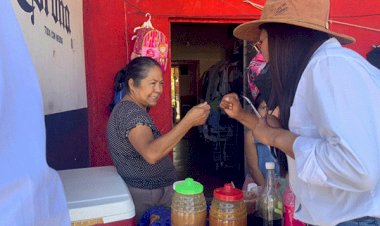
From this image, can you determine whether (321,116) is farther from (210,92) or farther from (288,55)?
(210,92)

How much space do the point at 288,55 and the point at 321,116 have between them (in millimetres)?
254

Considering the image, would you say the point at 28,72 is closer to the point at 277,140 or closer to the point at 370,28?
the point at 277,140

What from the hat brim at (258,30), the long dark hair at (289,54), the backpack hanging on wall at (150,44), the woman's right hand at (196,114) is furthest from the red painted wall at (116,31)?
the long dark hair at (289,54)

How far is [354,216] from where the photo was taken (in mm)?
1056

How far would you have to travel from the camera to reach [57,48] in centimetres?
245

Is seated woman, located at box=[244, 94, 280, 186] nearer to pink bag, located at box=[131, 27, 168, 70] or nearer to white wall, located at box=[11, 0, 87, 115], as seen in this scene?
pink bag, located at box=[131, 27, 168, 70]

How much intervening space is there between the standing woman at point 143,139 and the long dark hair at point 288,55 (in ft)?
2.14

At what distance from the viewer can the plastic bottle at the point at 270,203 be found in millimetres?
1530

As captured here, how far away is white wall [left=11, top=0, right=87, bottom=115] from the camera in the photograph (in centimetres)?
191

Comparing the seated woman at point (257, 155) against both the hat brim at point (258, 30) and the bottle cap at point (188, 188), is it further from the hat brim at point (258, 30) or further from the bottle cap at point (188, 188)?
the bottle cap at point (188, 188)

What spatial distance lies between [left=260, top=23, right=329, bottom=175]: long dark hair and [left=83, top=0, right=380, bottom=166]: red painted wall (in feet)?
7.83

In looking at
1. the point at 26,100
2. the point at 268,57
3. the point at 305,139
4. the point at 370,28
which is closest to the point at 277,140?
the point at 305,139

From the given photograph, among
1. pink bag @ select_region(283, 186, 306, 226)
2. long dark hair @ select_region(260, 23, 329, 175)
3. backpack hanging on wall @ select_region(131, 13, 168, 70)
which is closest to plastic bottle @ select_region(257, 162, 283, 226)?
pink bag @ select_region(283, 186, 306, 226)

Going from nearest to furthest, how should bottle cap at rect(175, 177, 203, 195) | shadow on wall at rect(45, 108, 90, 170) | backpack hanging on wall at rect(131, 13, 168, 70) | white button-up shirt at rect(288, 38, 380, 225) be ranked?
white button-up shirt at rect(288, 38, 380, 225)
bottle cap at rect(175, 177, 203, 195)
shadow on wall at rect(45, 108, 90, 170)
backpack hanging on wall at rect(131, 13, 168, 70)
